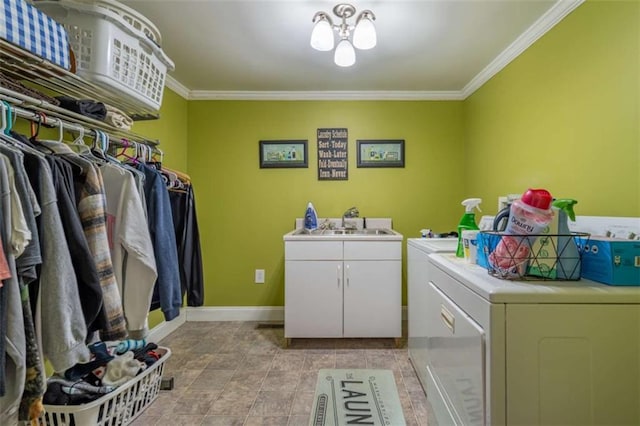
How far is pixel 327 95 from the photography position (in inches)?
110

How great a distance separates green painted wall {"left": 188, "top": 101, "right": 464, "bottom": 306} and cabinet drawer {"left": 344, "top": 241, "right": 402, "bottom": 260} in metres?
0.62

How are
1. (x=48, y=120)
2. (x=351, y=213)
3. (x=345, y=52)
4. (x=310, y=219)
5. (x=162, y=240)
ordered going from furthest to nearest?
1. (x=351, y=213)
2. (x=310, y=219)
3. (x=345, y=52)
4. (x=162, y=240)
5. (x=48, y=120)

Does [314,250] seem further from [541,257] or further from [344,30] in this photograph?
[541,257]

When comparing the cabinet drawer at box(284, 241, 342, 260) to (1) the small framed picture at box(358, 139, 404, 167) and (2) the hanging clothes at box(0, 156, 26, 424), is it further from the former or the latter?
(2) the hanging clothes at box(0, 156, 26, 424)

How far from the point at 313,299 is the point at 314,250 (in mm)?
377

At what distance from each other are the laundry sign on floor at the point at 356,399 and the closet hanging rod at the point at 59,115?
1.71 metres

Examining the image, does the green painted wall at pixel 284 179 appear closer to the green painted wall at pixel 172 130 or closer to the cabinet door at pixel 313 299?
the green painted wall at pixel 172 130

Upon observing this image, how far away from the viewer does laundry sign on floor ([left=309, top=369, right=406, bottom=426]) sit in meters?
1.48

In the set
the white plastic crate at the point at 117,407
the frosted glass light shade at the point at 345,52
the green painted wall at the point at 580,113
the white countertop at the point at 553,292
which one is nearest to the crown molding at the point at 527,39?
the green painted wall at the point at 580,113

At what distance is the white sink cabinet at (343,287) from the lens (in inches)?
88.9

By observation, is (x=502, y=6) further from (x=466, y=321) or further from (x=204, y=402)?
(x=204, y=402)

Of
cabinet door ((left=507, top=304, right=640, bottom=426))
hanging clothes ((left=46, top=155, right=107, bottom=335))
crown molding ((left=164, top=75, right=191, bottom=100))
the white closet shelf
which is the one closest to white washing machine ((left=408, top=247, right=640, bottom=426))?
cabinet door ((left=507, top=304, right=640, bottom=426))

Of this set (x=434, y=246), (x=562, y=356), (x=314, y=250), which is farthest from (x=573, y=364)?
(x=314, y=250)

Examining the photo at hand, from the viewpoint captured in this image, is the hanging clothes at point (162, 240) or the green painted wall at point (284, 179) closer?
the hanging clothes at point (162, 240)
